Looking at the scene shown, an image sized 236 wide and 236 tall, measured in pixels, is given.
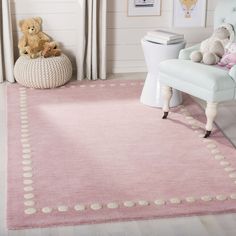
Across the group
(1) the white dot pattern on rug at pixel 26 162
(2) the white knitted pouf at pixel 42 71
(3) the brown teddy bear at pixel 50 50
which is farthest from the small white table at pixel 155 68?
(1) the white dot pattern on rug at pixel 26 162

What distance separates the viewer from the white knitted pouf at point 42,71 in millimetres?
4094

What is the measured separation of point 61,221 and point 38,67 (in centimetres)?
187

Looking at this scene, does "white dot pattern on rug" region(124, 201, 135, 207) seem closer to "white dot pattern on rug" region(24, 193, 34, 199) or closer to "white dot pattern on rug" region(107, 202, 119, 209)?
"white dot pattern on rug" region(107, 202, 119, 209)

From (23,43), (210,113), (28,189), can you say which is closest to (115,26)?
(23,43)

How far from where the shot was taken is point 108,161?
10.0ft

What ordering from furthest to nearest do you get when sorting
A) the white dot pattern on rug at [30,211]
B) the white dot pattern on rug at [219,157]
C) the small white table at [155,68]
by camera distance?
the small white table at [155,68] → the white dot pattern on rug at [219,157] → the white dot pattern on rug at [30,211]

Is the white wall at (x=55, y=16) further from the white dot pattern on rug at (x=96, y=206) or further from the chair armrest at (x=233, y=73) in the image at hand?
the white dot pattern on rug at (x=96, y=206)

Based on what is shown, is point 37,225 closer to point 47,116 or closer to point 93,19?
point 47,116

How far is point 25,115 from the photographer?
3688 mm

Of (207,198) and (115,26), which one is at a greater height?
(115,26)

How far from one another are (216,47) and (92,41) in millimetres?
1123

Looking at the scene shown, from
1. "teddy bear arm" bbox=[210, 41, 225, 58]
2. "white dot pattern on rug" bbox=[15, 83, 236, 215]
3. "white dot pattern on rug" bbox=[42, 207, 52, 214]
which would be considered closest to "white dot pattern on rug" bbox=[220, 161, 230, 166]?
"white dot pattern on rug" bbox=[15, 83, 236, 215]

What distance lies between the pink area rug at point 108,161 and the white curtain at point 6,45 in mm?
284

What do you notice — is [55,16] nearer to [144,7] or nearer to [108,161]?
[144,7]
